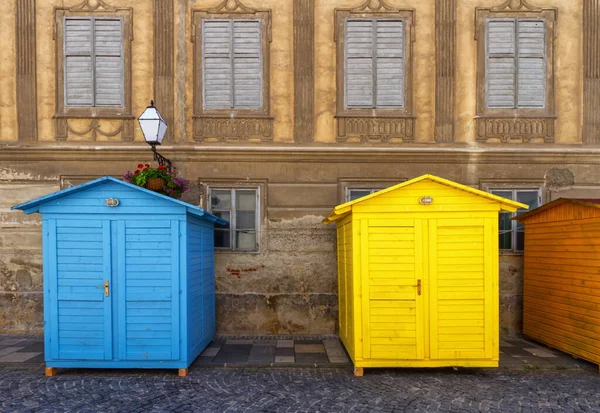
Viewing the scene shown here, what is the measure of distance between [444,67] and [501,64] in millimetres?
1298

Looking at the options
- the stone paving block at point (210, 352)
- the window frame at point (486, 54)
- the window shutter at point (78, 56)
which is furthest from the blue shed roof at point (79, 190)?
the window frame at point (486, 54)

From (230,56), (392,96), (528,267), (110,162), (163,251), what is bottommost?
(528,267)

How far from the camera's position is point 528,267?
338 inches

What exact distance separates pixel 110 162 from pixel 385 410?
729 cm

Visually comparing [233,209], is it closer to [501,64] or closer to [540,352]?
[540,352]

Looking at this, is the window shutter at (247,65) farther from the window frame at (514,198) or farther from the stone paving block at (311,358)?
the window frame at (514,198)

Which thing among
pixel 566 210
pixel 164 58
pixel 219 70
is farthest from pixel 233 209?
pixel 566 210

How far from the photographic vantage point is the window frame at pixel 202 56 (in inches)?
364

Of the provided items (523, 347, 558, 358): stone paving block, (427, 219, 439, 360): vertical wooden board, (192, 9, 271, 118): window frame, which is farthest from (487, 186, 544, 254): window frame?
(192, 9, 271, 118): window frame

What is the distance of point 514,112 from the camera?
928cm

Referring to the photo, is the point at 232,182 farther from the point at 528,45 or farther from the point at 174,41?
the point at 528,45

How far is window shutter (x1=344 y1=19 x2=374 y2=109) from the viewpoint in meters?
9.30

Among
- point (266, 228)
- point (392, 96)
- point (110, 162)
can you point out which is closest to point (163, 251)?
point (266, 228)

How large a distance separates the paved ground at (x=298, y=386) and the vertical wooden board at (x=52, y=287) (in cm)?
57
